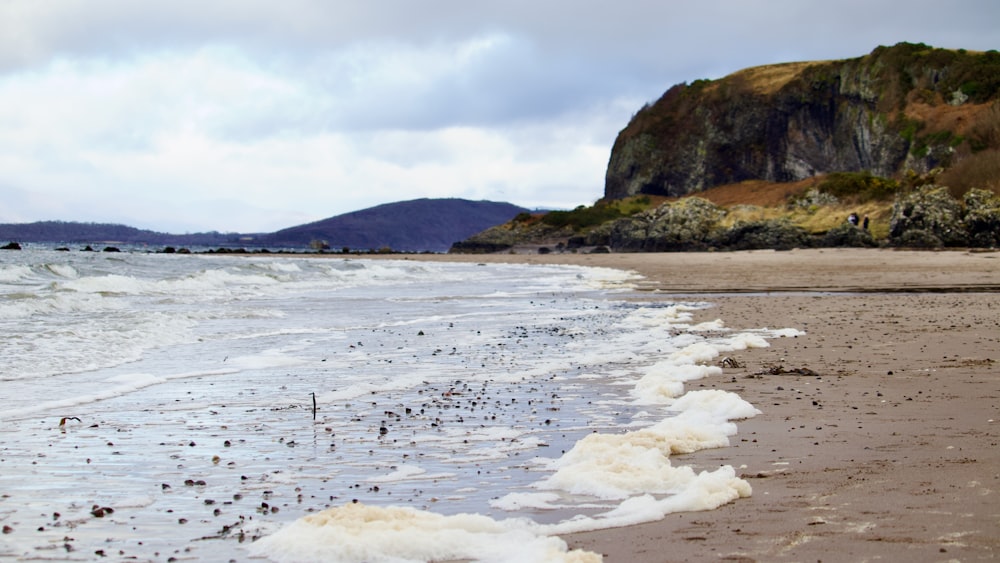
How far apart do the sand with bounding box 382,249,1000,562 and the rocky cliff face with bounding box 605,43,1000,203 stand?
5327cm

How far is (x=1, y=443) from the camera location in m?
5.87

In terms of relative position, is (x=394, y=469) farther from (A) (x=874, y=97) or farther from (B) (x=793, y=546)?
(A) (x=874, y=97)

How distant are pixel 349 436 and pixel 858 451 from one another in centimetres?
335

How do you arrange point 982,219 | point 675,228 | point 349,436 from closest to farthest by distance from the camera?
point 349,436 → point 982,219 → point 675,228

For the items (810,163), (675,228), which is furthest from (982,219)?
(810,163)

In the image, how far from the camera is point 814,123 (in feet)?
262

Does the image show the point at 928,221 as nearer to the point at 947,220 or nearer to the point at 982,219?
the point at 947,220

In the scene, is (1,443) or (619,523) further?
(1,443)

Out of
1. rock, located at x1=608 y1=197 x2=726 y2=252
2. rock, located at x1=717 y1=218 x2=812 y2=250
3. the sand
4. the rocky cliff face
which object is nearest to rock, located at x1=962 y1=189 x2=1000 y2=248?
rock, located at x1=717 y1=218 x2=812 y2=250

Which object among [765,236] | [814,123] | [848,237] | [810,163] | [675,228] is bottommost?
[848,237]

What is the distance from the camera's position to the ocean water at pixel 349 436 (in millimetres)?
3918

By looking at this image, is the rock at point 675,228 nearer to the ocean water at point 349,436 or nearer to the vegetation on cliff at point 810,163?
the vegetation on cliff at point 810,163

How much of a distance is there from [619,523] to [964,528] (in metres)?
1.44

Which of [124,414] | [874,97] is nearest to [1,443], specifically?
[124,414]
